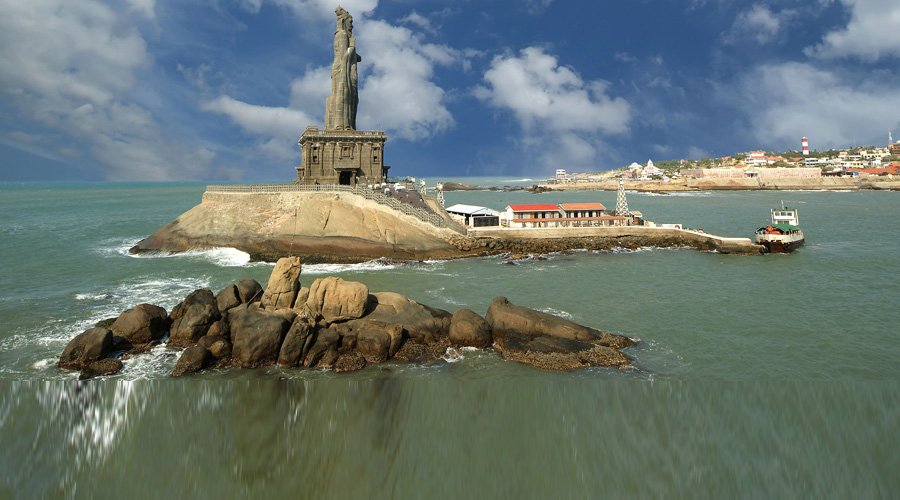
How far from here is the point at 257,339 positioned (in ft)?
56.8

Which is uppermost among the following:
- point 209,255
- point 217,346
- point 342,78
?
point 342,78

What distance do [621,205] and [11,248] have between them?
5669cm

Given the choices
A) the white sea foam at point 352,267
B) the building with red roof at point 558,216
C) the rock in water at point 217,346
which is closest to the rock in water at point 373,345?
the rock in water at point 217,346

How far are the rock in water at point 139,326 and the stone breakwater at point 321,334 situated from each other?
0.04m

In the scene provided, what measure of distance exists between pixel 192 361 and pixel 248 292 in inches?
217

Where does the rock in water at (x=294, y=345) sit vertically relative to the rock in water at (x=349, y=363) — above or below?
above

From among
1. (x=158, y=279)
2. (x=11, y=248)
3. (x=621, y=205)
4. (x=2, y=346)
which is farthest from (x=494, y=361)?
(x=11, y=248)

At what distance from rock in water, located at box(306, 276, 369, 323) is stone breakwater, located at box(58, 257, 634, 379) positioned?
40 mm

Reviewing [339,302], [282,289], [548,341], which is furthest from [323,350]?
[548,341]

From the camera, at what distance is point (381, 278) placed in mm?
31547

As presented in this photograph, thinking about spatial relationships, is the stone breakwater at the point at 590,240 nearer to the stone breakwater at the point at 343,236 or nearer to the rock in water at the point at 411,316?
the stone breakwater at the point at 343,236

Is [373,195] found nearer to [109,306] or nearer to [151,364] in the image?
[109,306]

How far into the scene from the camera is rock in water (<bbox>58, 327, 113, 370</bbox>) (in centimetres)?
1683

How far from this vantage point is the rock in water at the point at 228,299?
20536mm
